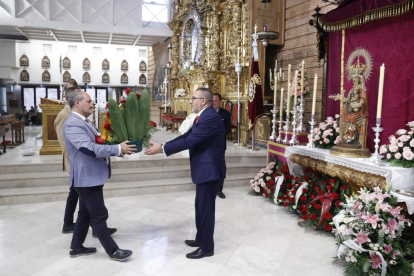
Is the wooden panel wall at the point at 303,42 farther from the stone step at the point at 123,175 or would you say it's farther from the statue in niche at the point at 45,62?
the statue in niche at the point at 45,62

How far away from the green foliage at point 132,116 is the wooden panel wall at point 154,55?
1391cm

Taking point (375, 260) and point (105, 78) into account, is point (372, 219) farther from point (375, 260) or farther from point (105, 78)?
point (105, 78)

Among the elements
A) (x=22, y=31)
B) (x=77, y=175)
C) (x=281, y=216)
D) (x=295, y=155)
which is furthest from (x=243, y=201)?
(x=22, y=31)

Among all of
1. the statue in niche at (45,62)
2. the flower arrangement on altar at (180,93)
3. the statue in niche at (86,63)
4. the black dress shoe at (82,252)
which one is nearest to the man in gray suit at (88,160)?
the black dress shoe at (82,252)

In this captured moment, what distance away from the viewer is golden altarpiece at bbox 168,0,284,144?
8.89 meters

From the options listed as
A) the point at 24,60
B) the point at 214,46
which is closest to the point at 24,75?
the point at 24,60

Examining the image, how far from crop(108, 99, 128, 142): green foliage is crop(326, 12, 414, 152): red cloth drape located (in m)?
3.21

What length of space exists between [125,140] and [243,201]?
272 cm

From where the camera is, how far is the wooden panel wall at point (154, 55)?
1692 centimetres

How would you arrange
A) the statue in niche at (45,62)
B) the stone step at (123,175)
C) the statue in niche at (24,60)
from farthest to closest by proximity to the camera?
the statue in niche at (45,62) → the statue in niche at (24,60) → the stone step at (123,175)

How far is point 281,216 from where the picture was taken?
4531 millimetres

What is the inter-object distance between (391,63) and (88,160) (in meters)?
3.66

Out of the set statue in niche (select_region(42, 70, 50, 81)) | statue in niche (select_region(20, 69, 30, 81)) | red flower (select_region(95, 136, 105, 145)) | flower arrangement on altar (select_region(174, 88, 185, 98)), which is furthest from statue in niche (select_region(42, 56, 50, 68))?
red flower (select_region(95, 136, 105, 145))

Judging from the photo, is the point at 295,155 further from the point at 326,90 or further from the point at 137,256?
the point at 137,256
